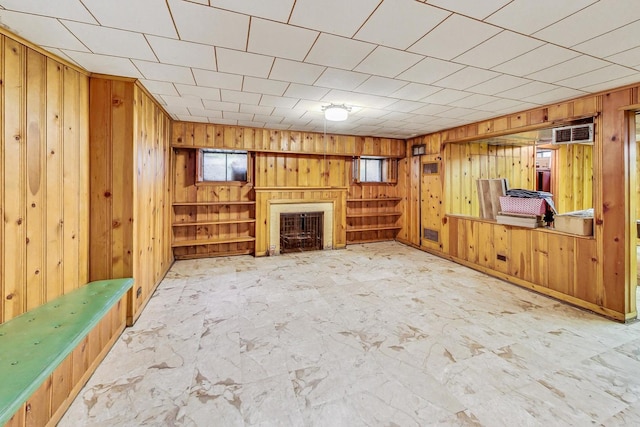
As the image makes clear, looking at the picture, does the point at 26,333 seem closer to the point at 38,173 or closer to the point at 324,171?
the point at 38,173

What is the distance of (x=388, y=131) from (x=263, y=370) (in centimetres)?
443

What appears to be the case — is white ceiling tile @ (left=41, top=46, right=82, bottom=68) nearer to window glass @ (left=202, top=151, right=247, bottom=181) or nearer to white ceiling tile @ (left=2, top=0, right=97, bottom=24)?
white ceiling tile @ (left=2, top=0, right=97, bottom=24)

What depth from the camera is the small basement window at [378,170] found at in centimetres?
623

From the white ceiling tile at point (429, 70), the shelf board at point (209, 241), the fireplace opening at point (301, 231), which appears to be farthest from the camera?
the fireplace opening at point (301, 231)

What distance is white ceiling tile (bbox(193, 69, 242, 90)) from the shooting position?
8.16 feet

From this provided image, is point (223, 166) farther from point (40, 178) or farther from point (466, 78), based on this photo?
point (466, 78)

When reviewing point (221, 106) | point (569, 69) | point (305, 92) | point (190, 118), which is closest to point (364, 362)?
point (305, 92)

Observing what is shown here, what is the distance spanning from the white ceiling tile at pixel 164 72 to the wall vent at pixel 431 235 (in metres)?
4.62

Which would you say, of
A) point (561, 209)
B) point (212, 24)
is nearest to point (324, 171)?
point (212, 24)

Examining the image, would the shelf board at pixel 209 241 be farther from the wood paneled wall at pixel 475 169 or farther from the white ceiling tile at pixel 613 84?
the white ceiling tile at pixel 613 84

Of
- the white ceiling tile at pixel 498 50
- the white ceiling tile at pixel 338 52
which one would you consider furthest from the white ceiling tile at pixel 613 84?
the white ceiling tile at pixel 338 52

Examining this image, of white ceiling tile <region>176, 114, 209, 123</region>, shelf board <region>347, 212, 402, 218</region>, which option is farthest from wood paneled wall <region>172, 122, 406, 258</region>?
shelf board <region>347, 212, 402, 218</region>

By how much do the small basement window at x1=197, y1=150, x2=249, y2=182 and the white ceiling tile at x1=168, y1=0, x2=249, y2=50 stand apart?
3.20 meters

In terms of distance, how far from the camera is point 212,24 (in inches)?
67.7
